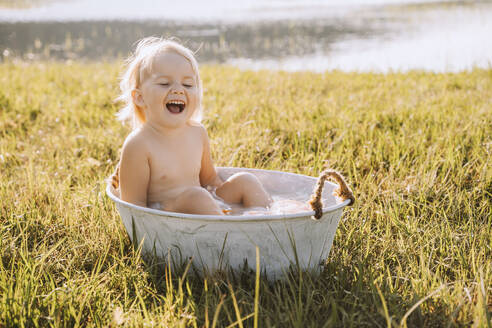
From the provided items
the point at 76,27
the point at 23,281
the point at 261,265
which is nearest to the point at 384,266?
the point at 261,265

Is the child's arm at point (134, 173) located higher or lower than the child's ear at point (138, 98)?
lower

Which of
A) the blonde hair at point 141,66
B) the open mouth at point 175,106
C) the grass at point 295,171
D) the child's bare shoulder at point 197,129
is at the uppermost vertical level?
the blonde hair at point 141,66

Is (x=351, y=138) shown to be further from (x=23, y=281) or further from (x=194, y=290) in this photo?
(x=23, y=281)

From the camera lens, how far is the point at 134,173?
1859mm

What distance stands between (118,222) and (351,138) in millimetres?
1462

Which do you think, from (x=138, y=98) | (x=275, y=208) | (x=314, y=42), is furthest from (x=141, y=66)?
(x=314, y=42)

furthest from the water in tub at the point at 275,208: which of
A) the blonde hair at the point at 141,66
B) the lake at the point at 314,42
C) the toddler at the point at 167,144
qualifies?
the lake at the point at 314,42

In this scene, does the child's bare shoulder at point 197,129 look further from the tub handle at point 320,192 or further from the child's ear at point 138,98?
the tub handle at point 320,192

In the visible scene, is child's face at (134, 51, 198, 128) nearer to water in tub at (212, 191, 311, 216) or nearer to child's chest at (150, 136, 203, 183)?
Result: child's chest at (150, 136, 203, 183)

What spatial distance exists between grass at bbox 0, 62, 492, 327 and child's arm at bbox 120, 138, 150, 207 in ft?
0.46

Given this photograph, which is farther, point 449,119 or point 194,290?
point 449,119

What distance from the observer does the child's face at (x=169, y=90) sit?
73.5 inches

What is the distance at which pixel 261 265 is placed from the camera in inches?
61.4

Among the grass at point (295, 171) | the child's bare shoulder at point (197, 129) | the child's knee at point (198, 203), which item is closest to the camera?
the grass at point (295, 171)
